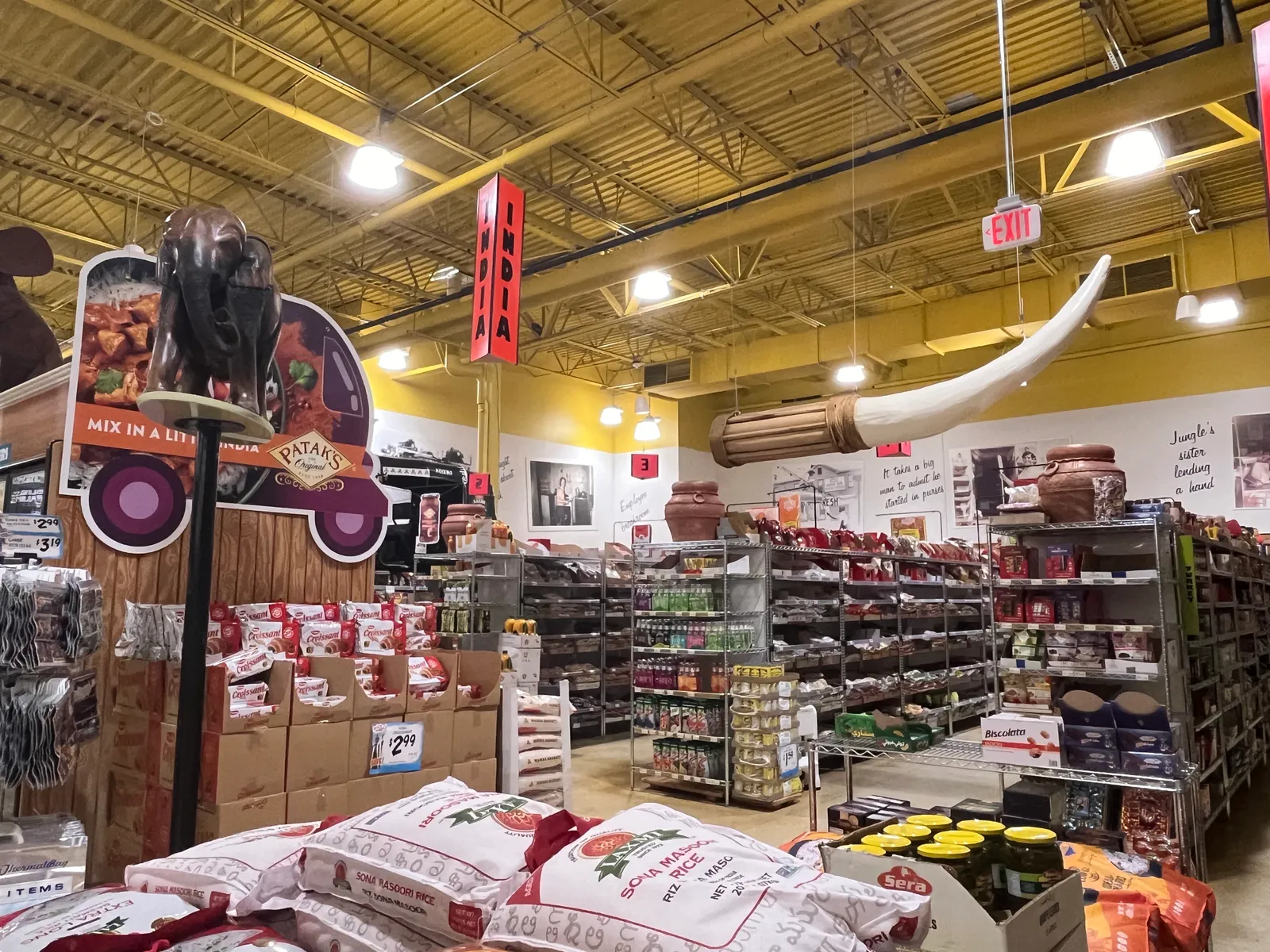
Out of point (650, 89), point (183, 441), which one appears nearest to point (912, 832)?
point (183, 441)

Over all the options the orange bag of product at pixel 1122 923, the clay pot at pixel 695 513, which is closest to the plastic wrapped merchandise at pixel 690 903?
the orange bag of product at pixel 1122 923

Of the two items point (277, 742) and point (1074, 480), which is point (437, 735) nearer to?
point (277, 742)

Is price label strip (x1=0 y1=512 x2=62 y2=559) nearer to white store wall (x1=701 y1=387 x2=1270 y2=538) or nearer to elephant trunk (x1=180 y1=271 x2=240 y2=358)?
elephant trunk (x1=180 y1=271 x2=240 y2=358)

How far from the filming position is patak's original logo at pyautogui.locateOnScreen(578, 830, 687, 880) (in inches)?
55.2

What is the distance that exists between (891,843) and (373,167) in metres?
5.86

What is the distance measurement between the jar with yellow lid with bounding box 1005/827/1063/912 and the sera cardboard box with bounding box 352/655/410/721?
2.11 meters

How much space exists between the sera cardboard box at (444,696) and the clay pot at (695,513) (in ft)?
11.7

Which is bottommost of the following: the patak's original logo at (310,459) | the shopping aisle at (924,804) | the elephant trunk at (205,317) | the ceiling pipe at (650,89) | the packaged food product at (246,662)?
the shopping aisle at (924,804)

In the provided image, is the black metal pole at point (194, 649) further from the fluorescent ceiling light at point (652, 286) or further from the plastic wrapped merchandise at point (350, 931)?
the fluorescent ceiling light at point (652, 286)

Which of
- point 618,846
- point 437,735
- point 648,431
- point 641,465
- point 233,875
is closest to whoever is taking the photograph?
point 618,846

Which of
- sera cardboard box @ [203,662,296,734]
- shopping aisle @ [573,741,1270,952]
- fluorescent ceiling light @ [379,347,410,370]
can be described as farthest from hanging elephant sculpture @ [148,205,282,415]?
fluorescent ceiling light @ [379,347,410,370]

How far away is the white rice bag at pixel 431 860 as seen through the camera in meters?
1.53

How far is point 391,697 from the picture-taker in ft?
10.3

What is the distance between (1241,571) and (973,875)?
6974 millimetres
